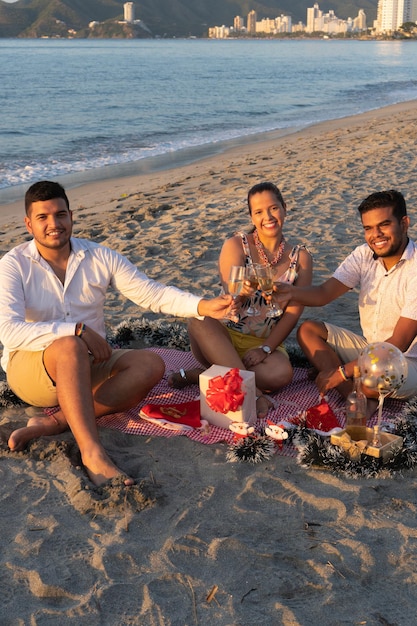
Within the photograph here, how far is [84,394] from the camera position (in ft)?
12.7

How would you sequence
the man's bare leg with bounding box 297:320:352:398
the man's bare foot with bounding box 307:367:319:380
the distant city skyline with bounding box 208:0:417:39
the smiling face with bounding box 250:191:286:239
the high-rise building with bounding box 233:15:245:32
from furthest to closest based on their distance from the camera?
the distant city skyline with bounding box 208:0:417:39, the high-rise building with bounding box 233:15:245:32, the man's bare foot with bounding box 307:367:319:380, the man's bare leg with bounding box 297:320:352:398, the smiling face with bounding box 250:191:286:239

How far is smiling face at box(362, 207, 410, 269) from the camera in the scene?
171 inches

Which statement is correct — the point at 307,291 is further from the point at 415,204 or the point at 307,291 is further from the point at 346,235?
the point at 415,204

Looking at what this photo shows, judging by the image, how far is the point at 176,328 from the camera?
19.3ft

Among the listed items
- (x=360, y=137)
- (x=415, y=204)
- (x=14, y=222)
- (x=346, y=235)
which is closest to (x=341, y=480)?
(x=346, y=235)

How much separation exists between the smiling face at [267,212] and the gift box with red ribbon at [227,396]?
1.07 metres

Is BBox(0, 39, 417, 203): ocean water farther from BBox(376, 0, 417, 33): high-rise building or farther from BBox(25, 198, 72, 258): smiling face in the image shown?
BBox(376, 0, 417, 33): high-rise building

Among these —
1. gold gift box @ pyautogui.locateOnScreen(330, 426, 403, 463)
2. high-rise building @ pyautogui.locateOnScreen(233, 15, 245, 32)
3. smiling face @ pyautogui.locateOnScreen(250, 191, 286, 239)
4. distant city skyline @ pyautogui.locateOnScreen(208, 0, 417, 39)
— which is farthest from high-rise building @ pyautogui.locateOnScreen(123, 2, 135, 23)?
gold gift box @ pyautogui.locateOnScreen(330, 426, 403, 463)

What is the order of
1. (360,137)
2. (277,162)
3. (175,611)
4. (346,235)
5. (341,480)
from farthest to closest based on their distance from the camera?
(360,137) < (277,162) < (346,235) < (341,480) < (175,611)

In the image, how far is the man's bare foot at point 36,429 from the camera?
13.3ft

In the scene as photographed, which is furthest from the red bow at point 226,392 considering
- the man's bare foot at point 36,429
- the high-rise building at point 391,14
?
the high-rise building at point 391,14

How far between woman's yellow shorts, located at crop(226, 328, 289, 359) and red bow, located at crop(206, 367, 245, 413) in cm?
70

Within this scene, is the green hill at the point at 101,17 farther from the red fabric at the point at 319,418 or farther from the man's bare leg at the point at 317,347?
the red fabric at the point at 319,418

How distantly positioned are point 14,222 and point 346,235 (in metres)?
5.06
